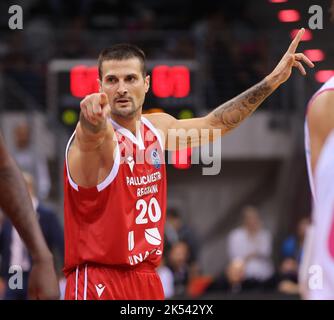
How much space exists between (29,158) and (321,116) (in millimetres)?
10130

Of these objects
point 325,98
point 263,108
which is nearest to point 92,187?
point 325,98

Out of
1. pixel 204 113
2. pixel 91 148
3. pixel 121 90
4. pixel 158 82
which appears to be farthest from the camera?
pixel 204 113

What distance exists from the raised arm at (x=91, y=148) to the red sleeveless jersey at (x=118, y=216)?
52 mm

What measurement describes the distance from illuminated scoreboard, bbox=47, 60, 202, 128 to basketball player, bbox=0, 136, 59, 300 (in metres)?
6.47

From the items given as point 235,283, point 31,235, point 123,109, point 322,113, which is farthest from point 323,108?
point 235,283

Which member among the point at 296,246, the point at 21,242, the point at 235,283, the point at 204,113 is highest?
the point at 204,113

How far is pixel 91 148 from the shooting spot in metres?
5.91

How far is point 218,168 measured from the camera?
16438 millimetres

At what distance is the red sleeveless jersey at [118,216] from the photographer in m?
6.18

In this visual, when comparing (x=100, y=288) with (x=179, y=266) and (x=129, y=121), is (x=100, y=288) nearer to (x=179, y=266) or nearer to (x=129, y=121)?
(x=129, y=121)

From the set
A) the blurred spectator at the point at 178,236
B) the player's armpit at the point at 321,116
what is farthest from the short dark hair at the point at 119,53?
A: the blurred spectator at the point at 178,236

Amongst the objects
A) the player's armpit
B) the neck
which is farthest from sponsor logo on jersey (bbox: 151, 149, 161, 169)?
the player's armpit

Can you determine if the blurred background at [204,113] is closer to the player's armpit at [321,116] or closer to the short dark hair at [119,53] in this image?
the short dark hair at [119,53]

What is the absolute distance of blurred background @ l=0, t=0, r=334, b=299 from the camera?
13008 mm
